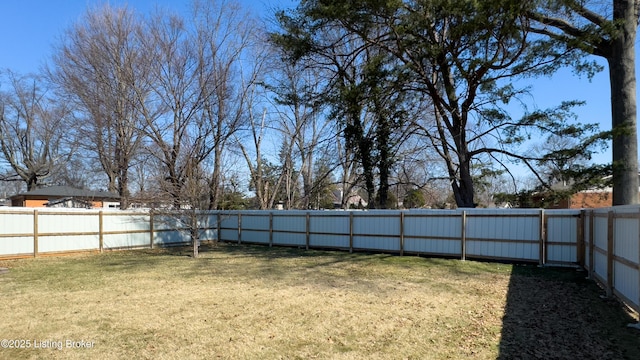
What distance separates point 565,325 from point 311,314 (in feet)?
11.4

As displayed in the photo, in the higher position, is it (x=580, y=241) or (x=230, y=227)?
(x=580, y=241)

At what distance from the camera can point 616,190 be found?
10859mm

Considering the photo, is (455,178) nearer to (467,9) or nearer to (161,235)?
(467,9)

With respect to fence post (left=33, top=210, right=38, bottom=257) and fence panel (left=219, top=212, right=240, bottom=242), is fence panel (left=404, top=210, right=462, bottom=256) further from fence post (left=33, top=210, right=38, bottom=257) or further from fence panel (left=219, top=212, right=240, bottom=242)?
fence post (left=33, top=210, right=38, bottom=257)

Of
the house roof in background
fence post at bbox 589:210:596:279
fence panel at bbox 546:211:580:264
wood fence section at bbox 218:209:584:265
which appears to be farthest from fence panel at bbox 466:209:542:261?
the house roof in background

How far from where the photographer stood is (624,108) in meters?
10.7

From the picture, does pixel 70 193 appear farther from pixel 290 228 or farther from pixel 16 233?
pixel 290 228

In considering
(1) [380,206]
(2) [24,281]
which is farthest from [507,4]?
(2) [24,281]

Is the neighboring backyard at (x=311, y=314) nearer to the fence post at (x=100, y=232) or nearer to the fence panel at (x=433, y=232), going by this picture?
the fence panel at (x=433, y=232)

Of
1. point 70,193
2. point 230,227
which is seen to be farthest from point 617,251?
point 70,193

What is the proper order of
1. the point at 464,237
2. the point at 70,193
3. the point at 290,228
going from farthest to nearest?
the point at 70,193
the point at 290,228
the point at 464,237

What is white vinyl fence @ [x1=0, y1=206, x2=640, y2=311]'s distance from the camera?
8.20 meters


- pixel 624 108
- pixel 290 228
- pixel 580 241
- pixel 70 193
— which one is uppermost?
pixel 624 108

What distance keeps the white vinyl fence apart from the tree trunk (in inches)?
64.2
